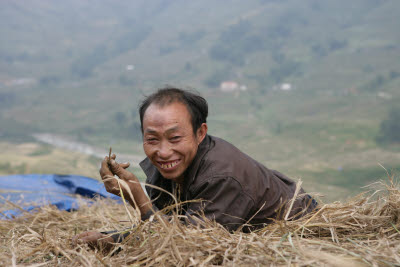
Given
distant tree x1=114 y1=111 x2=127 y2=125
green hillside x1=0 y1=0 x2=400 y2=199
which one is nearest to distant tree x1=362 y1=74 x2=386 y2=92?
green hillside x1=0 y1=0 x2=400 y2=199

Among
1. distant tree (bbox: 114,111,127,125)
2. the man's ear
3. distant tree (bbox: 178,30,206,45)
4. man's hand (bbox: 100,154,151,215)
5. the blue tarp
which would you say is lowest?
distant tree (bbox: 114,111,127,125)

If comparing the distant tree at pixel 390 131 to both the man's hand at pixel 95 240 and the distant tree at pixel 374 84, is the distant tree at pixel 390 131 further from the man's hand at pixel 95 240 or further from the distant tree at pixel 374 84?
the man's hand at pixel 95 240

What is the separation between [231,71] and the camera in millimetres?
65125

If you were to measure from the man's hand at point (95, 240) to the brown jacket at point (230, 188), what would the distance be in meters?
0.36

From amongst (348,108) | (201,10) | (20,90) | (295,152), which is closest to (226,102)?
(348,108)

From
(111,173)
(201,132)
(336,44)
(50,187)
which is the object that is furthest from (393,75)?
(111,173)

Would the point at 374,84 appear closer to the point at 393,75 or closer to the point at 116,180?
the point at 393,75

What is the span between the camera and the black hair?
8.51 ft

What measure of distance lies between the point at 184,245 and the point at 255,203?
629 millimetres

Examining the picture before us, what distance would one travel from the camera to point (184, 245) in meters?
2.00

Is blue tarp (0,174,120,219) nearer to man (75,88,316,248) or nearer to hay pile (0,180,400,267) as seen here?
hay pile (0,180,400,267)

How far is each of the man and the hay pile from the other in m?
0.14

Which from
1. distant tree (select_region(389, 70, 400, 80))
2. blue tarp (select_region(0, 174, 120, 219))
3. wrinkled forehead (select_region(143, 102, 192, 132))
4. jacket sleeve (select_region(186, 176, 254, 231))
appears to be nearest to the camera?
jacket sleeve (select_region(186, 176, 254, 231))

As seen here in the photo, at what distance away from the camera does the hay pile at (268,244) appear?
1901 mm
